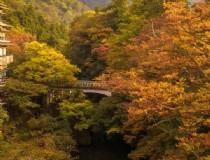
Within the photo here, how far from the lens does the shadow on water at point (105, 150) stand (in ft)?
91.0

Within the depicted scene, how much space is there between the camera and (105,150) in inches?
1173

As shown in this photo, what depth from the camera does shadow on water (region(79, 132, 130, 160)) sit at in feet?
91.0

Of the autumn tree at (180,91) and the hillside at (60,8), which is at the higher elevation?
the hillside at (60,8)

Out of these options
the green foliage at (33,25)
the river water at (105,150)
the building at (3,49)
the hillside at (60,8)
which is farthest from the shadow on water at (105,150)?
the hillside at (60,8)

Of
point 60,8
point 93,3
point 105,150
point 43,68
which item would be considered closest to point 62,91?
point 43,68

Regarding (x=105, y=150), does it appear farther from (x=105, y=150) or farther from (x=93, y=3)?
(x=93, y=3)

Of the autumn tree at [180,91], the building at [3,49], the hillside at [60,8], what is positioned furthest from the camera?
the hillside at [60,8]

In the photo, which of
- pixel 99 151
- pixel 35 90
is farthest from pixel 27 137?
pixel 99 151

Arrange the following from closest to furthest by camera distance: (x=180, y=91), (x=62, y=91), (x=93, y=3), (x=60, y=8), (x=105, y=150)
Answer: (x=180, y=91)
(x=105, y=150)
(x=62, y=91)
(x=60, y=8)
(x=93, y=3)

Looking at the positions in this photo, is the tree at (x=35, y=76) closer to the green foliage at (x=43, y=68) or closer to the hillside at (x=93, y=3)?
the green foliage at (x=43, y=68)

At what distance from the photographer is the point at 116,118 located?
24.9m

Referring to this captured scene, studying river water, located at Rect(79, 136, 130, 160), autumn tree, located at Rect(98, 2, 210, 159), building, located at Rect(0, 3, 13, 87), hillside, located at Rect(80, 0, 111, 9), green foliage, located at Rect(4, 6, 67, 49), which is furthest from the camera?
hillside, located at Rect(80, 0, 111, 9)

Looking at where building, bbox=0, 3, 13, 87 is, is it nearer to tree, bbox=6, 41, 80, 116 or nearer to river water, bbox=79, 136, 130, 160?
tree, bbox=6, 41, 80, 116

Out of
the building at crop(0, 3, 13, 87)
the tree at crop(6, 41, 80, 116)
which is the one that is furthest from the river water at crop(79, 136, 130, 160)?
the building at crop(0, 3, 13, 87)
